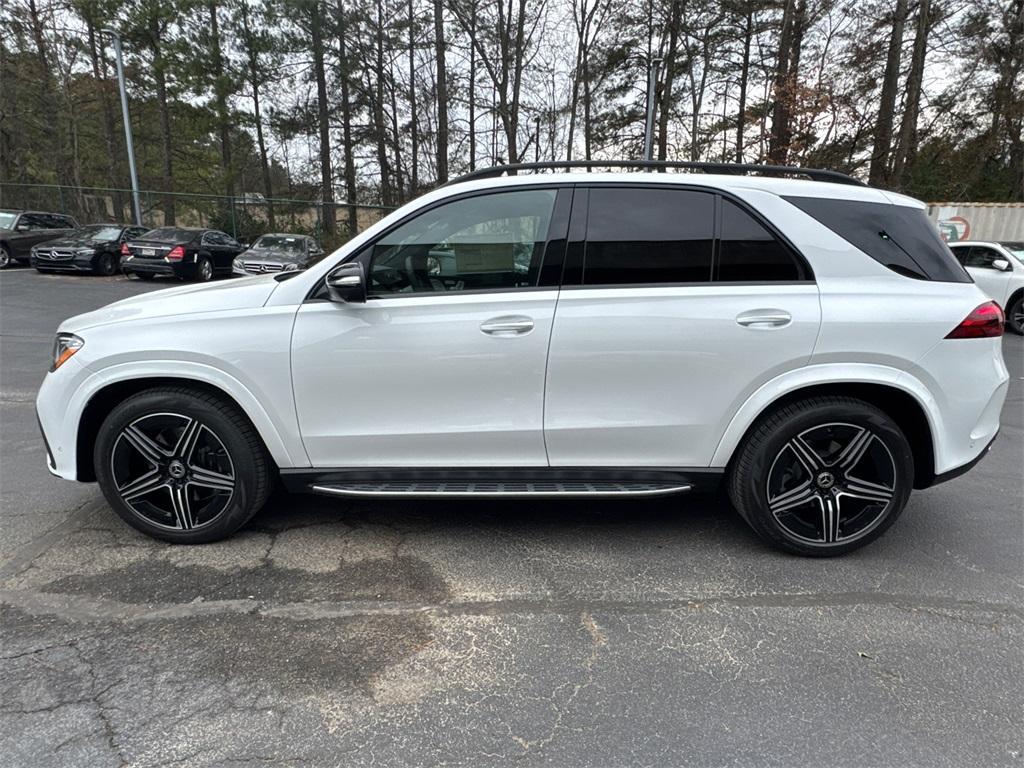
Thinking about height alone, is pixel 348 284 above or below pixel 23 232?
below

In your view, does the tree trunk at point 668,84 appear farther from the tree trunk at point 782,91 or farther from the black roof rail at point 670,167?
the black roof rail at point 670,167

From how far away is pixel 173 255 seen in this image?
51.5 ft

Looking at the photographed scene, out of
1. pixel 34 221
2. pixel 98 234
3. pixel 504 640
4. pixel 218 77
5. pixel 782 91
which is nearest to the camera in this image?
pixel 504 640

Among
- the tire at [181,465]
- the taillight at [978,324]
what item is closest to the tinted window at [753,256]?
the taillight at [978,324]

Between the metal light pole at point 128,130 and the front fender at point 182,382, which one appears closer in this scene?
the front fender at point 182,382

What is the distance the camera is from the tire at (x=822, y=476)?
290 cm

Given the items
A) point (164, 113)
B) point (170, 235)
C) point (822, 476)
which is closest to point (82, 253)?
point (170, 235)

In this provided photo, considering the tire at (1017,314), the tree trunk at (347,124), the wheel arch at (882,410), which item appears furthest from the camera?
the tree trunk at (347,124)

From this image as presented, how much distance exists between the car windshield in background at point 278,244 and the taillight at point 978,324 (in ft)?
48.4

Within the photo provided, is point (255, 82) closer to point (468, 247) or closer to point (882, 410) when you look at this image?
point (468, 247)

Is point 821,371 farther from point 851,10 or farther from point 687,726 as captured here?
point 851,10

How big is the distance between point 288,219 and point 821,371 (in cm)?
2452

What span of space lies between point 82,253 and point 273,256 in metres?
5.80

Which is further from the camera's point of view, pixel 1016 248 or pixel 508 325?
pixel 1016 248
